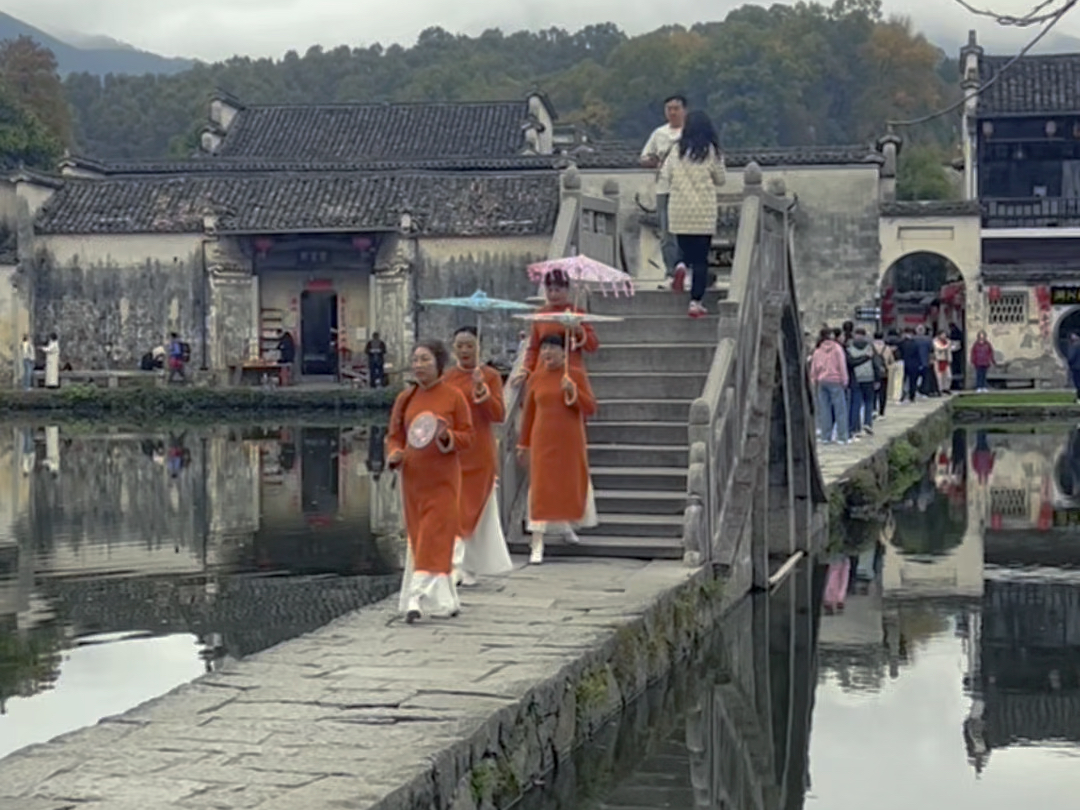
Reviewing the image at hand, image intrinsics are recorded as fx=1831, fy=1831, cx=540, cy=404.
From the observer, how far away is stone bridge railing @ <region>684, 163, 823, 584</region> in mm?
11969

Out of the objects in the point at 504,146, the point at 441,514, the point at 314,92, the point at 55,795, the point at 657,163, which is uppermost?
the point at 314,92

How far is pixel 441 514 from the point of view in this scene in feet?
31.8

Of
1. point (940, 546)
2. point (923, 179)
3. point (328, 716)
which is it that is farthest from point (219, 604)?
point (923, 179)

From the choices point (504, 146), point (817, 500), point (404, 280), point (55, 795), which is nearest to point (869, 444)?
point (817, 500)

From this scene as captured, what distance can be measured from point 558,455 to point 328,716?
478cm

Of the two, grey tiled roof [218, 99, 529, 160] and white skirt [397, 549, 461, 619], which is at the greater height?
grey tiled roof [218, 99, 529, 160]

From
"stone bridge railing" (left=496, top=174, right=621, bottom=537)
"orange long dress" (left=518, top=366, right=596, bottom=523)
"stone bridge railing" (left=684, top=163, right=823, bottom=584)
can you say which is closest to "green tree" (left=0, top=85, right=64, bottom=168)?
"stone bridge railing" (left=496, top=174, right=621, bottom=537)

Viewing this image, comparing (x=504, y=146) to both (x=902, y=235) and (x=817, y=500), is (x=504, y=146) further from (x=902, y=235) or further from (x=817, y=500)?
(x=817, y=500)

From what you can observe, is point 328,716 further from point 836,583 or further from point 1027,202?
point 1027,202

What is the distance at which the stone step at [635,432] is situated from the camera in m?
13.2

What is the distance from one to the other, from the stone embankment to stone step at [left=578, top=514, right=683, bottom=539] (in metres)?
1.28

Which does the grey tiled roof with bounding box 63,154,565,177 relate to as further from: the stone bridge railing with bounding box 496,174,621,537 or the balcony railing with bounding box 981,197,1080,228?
Answer: the stone bridge railing with bounding box 496,174,621,537

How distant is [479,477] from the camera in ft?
35.8

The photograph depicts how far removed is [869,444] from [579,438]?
442 inches
